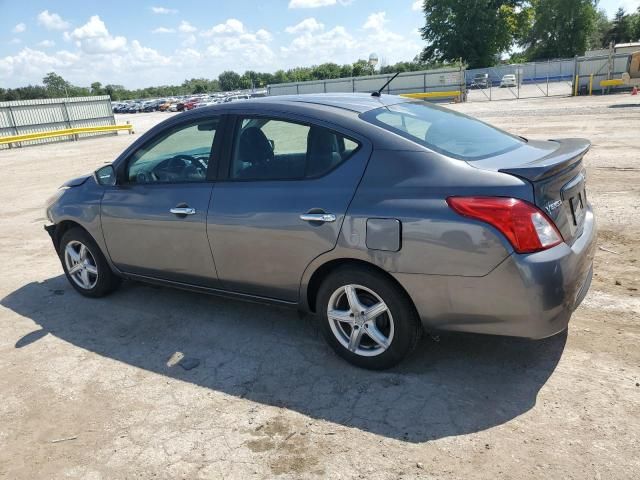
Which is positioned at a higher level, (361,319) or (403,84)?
(361,319)

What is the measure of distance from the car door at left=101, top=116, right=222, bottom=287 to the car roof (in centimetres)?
45

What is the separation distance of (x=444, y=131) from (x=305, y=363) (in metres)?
1.87

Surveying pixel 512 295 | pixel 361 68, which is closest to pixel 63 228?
pixel 512 295

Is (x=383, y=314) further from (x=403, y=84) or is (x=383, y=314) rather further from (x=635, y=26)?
(x=635, y=26)

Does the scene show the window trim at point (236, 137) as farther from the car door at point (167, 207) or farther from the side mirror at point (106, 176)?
the side mirror at point (106, 176)

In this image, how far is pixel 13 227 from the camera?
838 cm

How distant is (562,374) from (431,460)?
3.74 ft

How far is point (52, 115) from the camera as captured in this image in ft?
91.5

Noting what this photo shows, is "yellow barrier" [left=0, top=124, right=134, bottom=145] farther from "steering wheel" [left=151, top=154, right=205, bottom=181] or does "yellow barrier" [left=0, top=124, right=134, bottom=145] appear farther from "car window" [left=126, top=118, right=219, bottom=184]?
"steering wheel" [left=151, top=154, right=205, bottom=181]

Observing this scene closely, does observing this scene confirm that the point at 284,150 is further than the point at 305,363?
Yes

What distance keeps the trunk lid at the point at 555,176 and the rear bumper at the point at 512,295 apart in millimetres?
155

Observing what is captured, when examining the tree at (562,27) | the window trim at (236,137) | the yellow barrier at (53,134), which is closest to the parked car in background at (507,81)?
the yellow barrier at (53,134)

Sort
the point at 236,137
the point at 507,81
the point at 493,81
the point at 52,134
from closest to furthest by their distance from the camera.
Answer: the point at 236,137
the point at 52,134
the point at 507,81
the point at 493,81

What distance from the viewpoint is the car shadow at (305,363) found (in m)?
2.92
